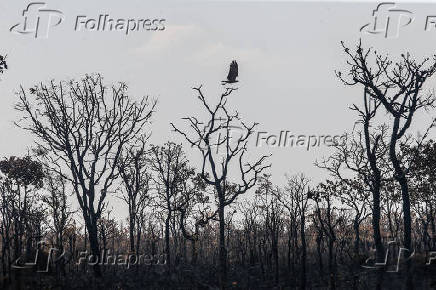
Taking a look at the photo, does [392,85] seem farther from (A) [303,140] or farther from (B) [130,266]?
(B) [130,266]

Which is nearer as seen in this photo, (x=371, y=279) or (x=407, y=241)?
(x=407, y=241)

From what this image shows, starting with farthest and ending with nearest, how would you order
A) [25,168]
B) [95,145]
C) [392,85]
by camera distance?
[25,168], [95,145], [392,85]

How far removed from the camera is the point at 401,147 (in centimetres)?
2927

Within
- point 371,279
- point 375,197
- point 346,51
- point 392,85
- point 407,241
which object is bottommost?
point 371,279

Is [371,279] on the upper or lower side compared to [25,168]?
lower

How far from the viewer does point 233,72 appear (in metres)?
17.8

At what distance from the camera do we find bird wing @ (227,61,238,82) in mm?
17609

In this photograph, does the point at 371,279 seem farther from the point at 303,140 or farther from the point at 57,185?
the point at 57,185

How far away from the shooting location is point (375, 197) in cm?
1967

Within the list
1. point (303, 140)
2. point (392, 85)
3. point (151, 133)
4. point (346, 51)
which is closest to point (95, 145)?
point (151, 133)

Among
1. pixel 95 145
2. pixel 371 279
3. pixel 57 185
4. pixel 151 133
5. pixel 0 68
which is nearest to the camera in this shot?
pixel 0 68

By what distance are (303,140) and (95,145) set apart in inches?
479

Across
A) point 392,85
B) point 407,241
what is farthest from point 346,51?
point 407,241

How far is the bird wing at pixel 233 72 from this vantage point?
693 inches
